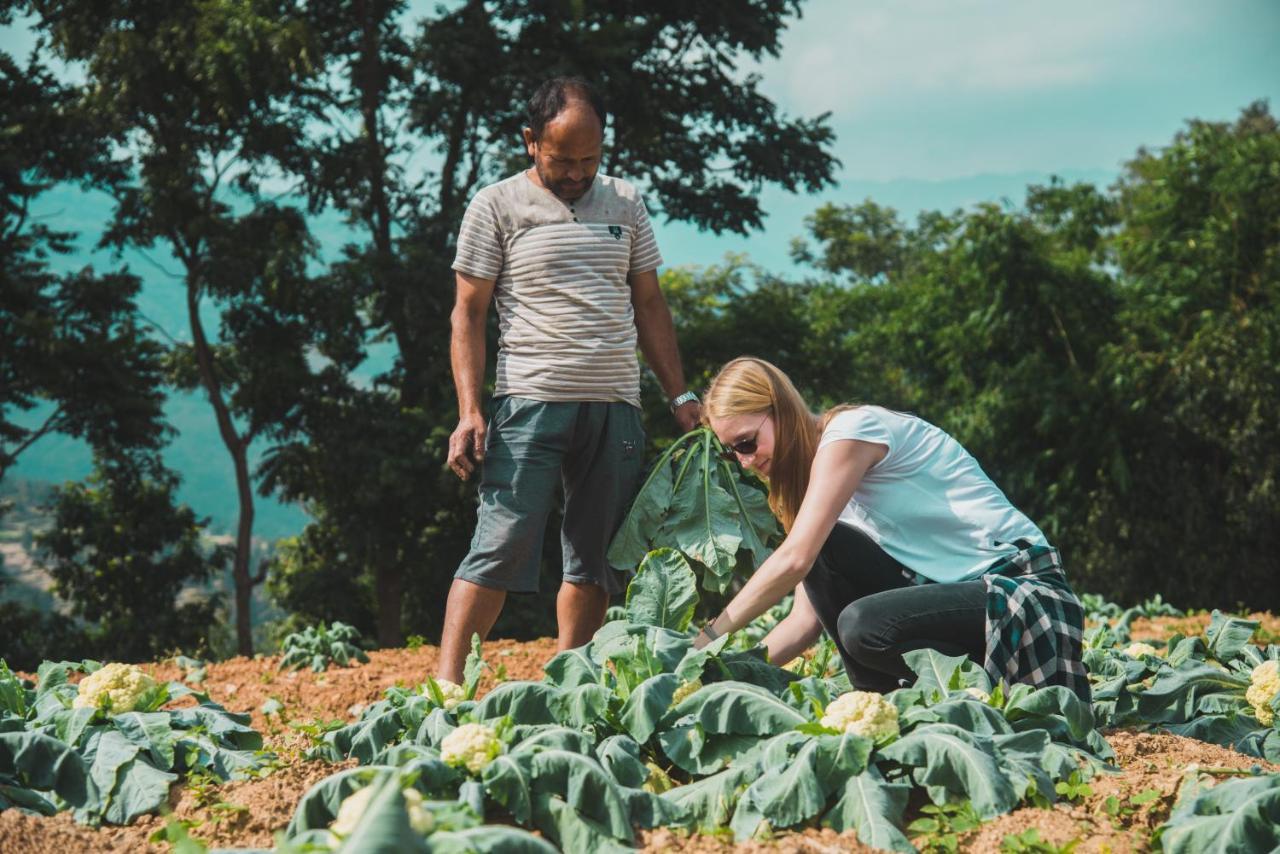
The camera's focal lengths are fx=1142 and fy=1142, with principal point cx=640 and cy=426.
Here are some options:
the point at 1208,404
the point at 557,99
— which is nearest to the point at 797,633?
the point at 557,99

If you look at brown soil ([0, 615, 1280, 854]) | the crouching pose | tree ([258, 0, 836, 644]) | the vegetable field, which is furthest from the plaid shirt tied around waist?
tree ([258, 0, 836, 644])

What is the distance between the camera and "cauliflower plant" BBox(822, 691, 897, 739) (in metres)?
2.53

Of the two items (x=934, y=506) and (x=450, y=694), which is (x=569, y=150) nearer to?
(x=934, y=506)

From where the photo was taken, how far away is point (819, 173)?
51.8 ft

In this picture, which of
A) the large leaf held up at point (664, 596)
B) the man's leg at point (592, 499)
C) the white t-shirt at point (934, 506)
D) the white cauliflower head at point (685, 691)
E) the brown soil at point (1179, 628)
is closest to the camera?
the white cauliflower head at point (685, 691)

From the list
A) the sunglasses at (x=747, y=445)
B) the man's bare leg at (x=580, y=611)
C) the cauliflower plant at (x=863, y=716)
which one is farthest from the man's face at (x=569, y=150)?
the cauliflower plant at (x=863, y=716)

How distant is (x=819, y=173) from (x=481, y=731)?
14.2 m

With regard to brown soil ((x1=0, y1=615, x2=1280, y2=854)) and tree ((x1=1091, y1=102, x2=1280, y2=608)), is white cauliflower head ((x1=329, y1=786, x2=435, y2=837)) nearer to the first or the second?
brown soil ((x1=0, y1=615, x2=1280, y2=854))

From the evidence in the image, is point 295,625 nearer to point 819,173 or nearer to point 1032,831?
point 819,173

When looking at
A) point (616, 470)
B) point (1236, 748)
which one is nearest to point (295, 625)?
point (616, 470)

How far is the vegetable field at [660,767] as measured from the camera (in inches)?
89.0

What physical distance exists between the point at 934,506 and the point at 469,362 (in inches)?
64.0

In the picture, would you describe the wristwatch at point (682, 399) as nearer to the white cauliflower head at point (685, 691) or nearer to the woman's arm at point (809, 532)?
the woman's arm at point (809, 532)

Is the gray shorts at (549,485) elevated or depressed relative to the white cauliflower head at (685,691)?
elevated
